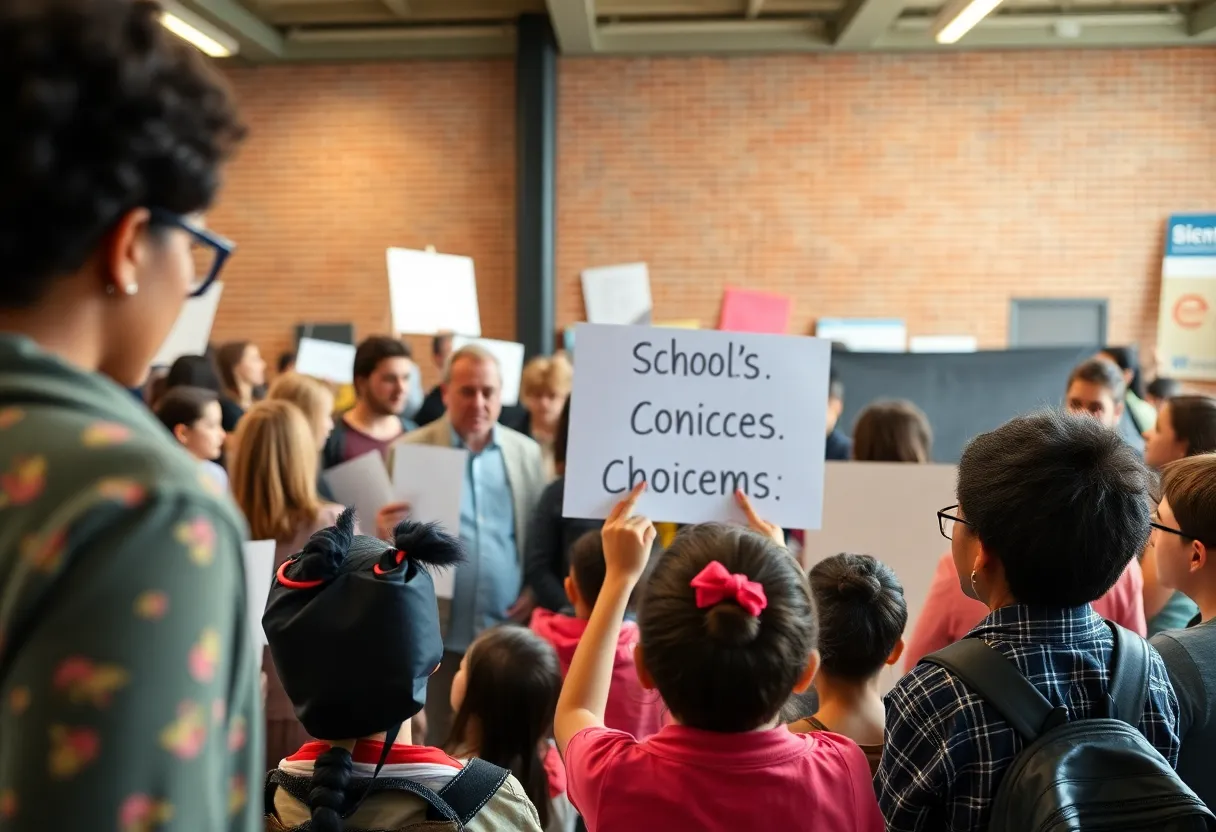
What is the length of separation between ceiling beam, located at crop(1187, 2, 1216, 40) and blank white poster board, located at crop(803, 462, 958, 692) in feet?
25.5

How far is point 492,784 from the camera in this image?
1.29m

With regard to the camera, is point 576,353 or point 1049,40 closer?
point 576,353

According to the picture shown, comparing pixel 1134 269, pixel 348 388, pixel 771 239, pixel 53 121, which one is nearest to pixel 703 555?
pixel 53 121

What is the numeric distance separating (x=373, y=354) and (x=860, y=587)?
99.9 inches

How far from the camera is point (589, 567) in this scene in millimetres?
2389

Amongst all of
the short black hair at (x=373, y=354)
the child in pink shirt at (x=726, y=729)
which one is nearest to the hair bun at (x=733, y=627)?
the child in pink shirt at (x=726, y=729)

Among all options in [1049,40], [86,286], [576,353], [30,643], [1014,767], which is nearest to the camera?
[30,643]

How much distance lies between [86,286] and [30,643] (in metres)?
0.26

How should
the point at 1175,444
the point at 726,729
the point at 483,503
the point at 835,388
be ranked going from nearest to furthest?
the point at 726,729
the point at 1175,444
the point at 483,503
the point at 835,388

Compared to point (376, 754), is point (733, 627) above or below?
above

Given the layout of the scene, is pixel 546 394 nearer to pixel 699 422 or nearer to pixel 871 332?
pixel 699 422

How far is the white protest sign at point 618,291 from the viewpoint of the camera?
920 centimetres

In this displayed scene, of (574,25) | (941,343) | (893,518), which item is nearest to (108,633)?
(893,518)

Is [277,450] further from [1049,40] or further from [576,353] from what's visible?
[1049,40]
